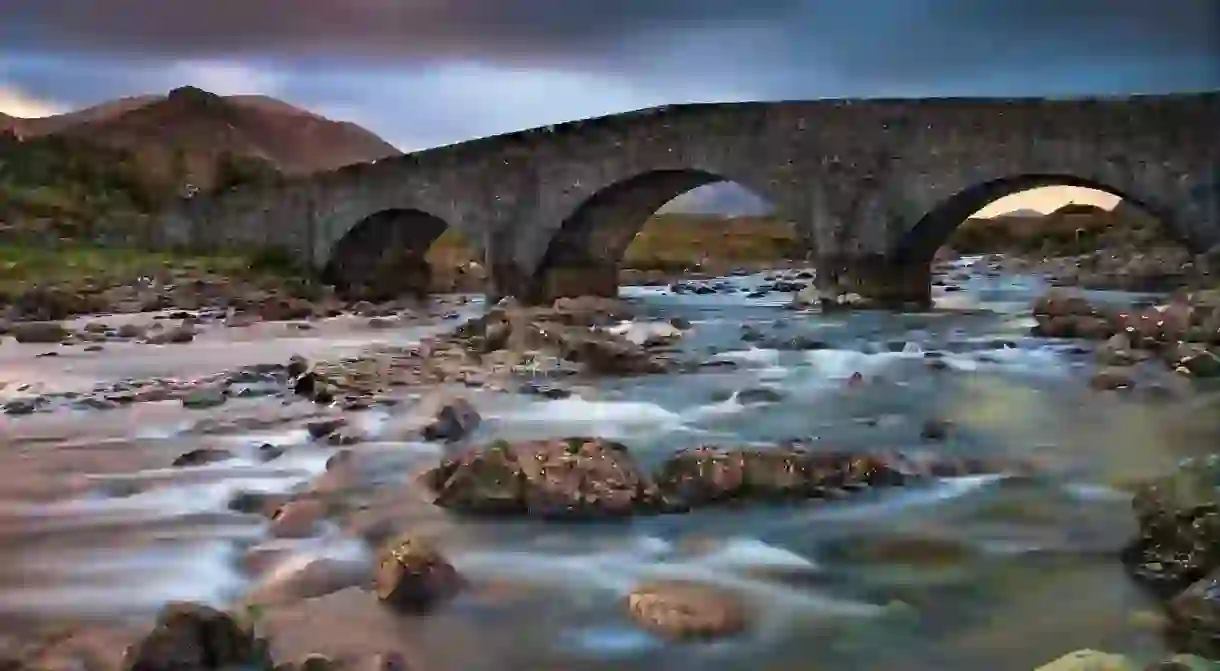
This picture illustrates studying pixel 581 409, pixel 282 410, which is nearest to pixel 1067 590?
pixel 581 409

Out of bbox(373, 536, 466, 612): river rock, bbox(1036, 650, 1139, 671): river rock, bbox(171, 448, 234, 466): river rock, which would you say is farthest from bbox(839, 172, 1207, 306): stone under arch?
bbox(1036, 650, 1139, 671): river rock

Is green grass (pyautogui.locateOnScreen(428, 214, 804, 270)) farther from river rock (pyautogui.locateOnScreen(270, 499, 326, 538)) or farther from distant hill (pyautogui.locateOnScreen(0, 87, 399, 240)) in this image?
river rock (pyautogui.locateOnScreen(270, 499, 326, 538))

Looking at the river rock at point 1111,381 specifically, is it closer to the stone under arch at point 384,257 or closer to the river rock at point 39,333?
the river rock at point 39,333

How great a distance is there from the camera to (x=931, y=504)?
4.61 metres

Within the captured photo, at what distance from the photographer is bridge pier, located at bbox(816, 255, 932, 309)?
1750cm

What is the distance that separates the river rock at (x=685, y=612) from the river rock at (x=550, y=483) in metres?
0.89

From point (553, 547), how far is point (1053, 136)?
13.7 m

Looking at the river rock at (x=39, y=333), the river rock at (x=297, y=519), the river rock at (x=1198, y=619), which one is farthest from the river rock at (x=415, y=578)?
the river rock at (x=39, y=333)

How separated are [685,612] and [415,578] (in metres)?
0.88

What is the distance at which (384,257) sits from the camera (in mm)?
27875

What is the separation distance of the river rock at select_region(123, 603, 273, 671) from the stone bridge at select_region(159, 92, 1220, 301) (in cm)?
1497

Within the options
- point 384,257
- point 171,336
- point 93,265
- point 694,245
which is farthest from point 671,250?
point 171,336

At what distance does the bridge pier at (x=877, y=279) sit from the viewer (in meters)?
17.5

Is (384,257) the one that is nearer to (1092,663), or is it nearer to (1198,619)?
(1198,619)
